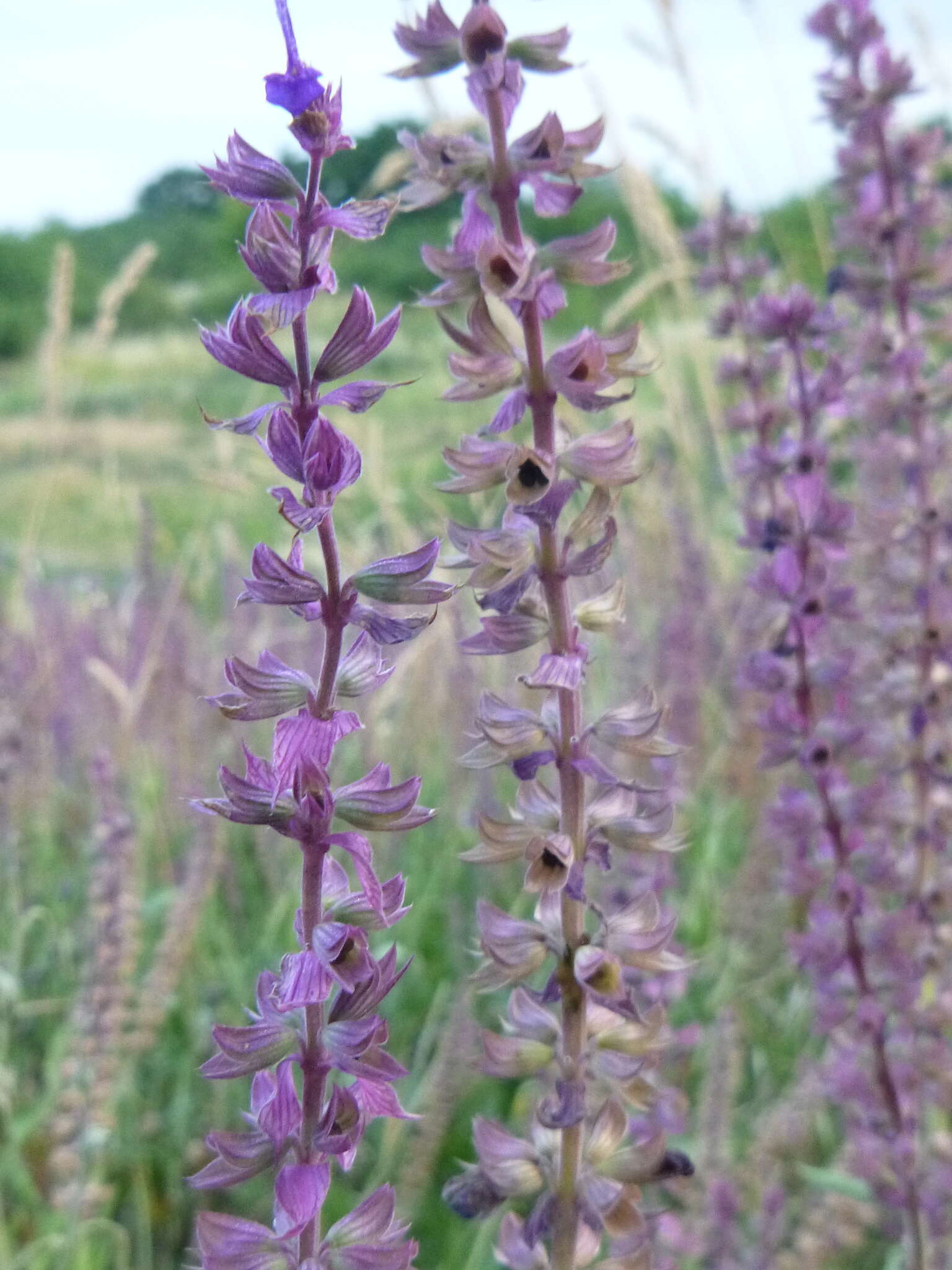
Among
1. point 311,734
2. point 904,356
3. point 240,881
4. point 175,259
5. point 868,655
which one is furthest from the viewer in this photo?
point 175,259

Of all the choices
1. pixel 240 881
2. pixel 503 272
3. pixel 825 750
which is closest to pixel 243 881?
pixel 240 881

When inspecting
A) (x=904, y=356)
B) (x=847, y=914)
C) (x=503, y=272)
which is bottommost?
(x=847, y=914)

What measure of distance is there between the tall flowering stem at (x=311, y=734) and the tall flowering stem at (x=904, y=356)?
0.85 meters

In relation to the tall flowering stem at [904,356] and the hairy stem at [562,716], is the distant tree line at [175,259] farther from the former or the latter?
the hairy stem at [562,716]

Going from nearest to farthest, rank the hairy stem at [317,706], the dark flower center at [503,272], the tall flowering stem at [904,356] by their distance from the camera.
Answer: the hairy stem at [317,706] → the dark flower center at [503,272] → the tall flowering stem at [904,356]

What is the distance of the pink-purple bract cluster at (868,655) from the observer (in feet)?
3.67

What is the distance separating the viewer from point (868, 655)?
1377mm

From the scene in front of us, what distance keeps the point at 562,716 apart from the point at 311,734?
20 cm

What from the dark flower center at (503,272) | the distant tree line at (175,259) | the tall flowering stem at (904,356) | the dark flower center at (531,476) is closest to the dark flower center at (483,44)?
the dark flower center at (503,272)

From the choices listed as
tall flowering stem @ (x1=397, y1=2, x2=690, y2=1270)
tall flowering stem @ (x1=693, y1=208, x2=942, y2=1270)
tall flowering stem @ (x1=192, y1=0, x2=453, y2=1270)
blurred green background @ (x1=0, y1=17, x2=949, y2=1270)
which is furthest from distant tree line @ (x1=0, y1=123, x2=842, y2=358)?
tall flowering stem @ (x1=192, y1=0, x2=453, y2=1270)

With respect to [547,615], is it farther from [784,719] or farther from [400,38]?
[784,719]

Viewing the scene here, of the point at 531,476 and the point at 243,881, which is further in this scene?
the point at 243,881

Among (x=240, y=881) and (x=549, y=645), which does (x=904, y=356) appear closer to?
(x=549, y=645)

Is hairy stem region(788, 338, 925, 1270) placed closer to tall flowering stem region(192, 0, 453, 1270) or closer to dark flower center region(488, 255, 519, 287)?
dark flower center region(488, 255, 519, 287)
